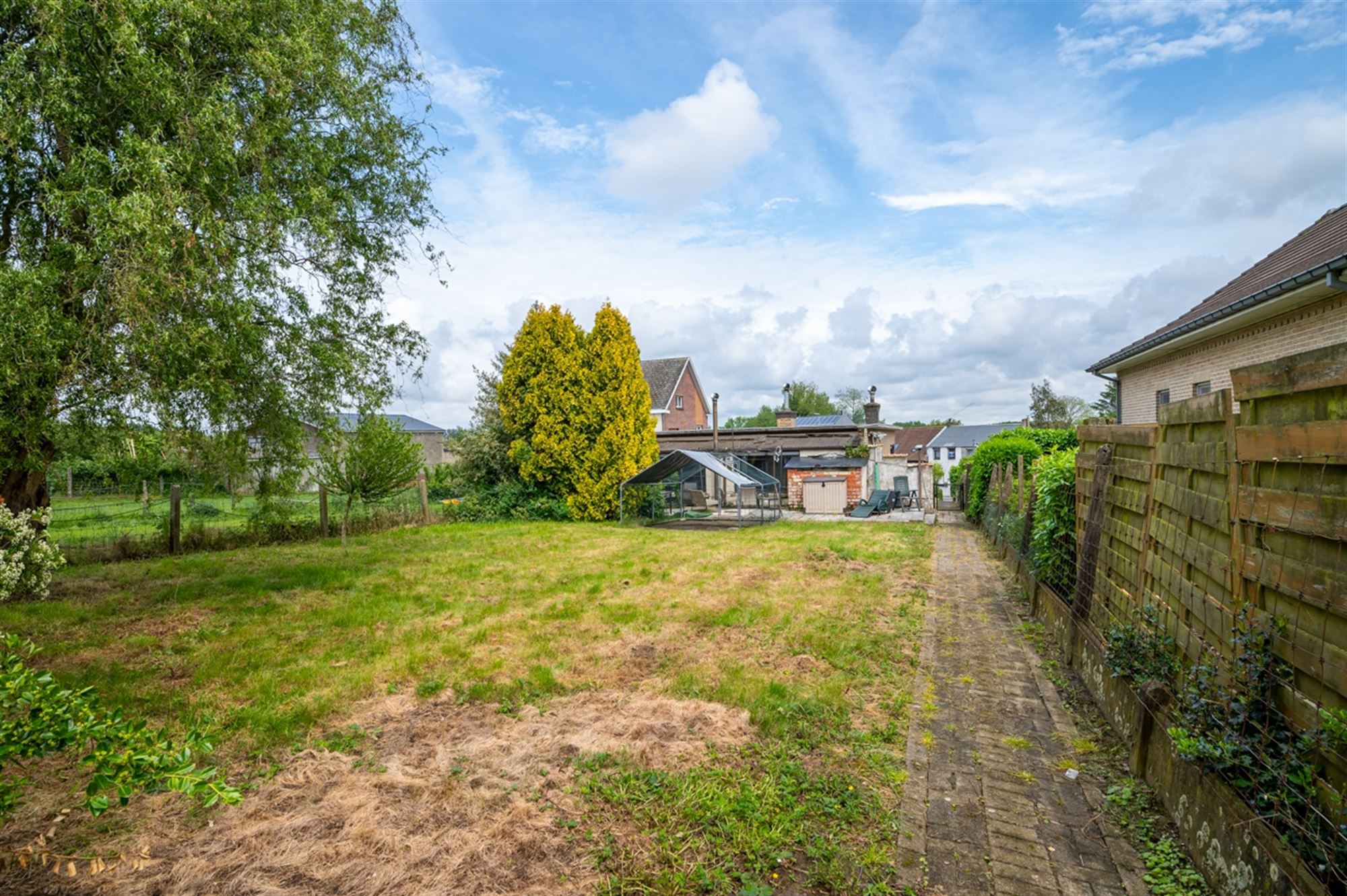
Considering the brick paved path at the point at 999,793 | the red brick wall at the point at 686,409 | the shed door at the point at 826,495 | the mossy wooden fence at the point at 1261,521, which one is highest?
the red brick wall at the point at 686,409

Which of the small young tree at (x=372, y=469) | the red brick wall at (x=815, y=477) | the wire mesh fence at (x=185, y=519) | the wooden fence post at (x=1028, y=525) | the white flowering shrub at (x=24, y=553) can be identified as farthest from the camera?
the red brick wall at (x=815, y=477)

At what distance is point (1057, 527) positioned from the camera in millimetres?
6688

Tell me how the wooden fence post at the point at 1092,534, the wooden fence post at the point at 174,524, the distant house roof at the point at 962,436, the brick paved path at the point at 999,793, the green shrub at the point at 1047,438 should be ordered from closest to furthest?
1. the brick paved path at the point at 999,793
2. the wooden fence post at the point at 1092,534
3. the wooden fence post at the point at 174,524
4. the green shrub at the point at 1047,438
5. the distant house roof at the point at 962,436

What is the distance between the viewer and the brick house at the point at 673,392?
3562cm

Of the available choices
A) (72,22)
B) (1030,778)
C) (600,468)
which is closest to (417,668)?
(1030,778)

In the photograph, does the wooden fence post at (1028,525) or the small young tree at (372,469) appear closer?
the wooden fence post at (1028,525)

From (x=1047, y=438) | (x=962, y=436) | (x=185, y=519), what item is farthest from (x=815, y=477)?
(x=962, y=436)

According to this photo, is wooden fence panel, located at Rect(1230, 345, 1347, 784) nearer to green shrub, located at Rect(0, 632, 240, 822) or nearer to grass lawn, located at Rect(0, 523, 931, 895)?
grass lawn, located at Rect(0, 523, 931, 895)

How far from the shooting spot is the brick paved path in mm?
2770

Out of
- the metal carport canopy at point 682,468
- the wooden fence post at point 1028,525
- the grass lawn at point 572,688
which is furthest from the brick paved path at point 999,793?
the metal carport canopy at point 682,468

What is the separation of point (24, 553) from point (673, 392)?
31.3 m

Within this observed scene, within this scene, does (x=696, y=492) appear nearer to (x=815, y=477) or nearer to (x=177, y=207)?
(x=815, y=477)

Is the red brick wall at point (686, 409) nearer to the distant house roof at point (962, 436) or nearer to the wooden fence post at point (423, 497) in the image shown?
the wooden fence post at point (423, 497)

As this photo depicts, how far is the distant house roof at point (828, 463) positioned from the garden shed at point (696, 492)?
1461mm
